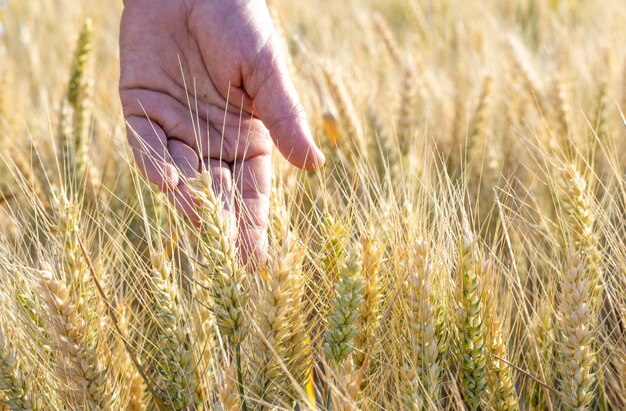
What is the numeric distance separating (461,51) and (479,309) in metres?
2.45

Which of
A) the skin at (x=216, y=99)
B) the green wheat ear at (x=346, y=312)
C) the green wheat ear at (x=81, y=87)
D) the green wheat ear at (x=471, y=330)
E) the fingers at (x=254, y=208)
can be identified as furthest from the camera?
the green wheat ear at (x=81, y=87)

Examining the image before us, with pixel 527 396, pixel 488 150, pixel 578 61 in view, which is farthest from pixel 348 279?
pixel 578 61

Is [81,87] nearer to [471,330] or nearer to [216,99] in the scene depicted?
[216,99]

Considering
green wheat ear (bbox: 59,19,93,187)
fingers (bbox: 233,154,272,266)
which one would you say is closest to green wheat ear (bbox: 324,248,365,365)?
fingers (bbox: 233,154,272,266)

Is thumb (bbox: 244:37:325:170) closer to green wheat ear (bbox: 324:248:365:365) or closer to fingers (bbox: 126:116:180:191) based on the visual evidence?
fingers (bbox: 126:116:180:191)

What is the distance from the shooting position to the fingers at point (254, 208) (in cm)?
156

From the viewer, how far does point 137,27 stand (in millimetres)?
2186

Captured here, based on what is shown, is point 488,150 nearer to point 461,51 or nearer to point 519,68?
point 519,68

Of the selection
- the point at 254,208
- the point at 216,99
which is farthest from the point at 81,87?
the point at 254,208

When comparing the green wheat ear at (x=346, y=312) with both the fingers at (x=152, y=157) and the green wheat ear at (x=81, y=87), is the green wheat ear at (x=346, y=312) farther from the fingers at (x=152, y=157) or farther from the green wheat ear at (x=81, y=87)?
the green wheat ear at (x=81, y=87)

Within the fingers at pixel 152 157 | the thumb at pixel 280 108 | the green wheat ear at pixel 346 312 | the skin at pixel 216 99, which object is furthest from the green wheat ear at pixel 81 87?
the green wheat ear at pixel 346 312

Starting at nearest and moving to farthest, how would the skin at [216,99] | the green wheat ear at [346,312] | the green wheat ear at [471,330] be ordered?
the green wheat ear at [346,312], the green wheat ear at [471,330], the skin at [216,99]

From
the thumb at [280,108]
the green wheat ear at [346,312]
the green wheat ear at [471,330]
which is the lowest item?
the green wheat ear at [471,330]

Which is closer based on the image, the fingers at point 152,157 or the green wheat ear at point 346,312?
the green wheat ear at point 346,312
